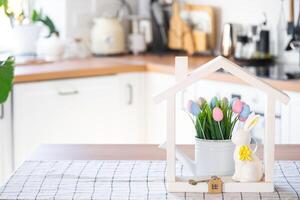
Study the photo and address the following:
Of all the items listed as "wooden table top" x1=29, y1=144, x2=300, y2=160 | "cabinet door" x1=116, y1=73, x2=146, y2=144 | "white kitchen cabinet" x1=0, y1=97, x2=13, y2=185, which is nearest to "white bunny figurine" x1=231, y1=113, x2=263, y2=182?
"wooden table top" x1=29, y1=144, x2=300, y2=160

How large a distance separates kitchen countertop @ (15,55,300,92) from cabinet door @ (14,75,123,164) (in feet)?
0.13

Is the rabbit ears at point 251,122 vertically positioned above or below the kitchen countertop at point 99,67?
above

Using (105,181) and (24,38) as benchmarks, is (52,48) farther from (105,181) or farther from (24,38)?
(105,181)

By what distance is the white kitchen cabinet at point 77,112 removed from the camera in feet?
12.2

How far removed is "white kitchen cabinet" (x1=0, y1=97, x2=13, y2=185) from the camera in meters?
3.63

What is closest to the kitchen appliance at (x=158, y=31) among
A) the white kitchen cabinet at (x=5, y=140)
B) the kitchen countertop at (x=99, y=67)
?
the kitchen countertop at (x=99, y=67)

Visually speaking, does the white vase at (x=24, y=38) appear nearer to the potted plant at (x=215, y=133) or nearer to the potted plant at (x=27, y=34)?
the potted plant at (x=27, y=34)

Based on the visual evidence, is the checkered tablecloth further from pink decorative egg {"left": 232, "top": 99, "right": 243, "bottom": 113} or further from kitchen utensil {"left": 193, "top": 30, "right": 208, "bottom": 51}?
kitchen utensil {"left": 193, "top": 30, "right": 208, "bottom": 51}

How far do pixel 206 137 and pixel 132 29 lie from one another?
3.06m

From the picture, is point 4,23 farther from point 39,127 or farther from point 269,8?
point 269,8

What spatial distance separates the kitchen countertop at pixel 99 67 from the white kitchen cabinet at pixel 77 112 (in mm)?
38

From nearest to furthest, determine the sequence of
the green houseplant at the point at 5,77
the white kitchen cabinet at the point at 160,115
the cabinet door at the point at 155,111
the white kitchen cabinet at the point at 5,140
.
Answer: the green houseplant at the point at 5,77
the white kitchen cabinet at the point at 5,140
the white kitchen cabinet at the point at 160,115
the cabinet door at the point at 155,111

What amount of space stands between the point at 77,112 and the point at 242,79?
232 cm

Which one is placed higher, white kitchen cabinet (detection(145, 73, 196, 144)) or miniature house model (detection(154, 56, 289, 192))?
miniature house model (detection(154, 56, 289, 192))
